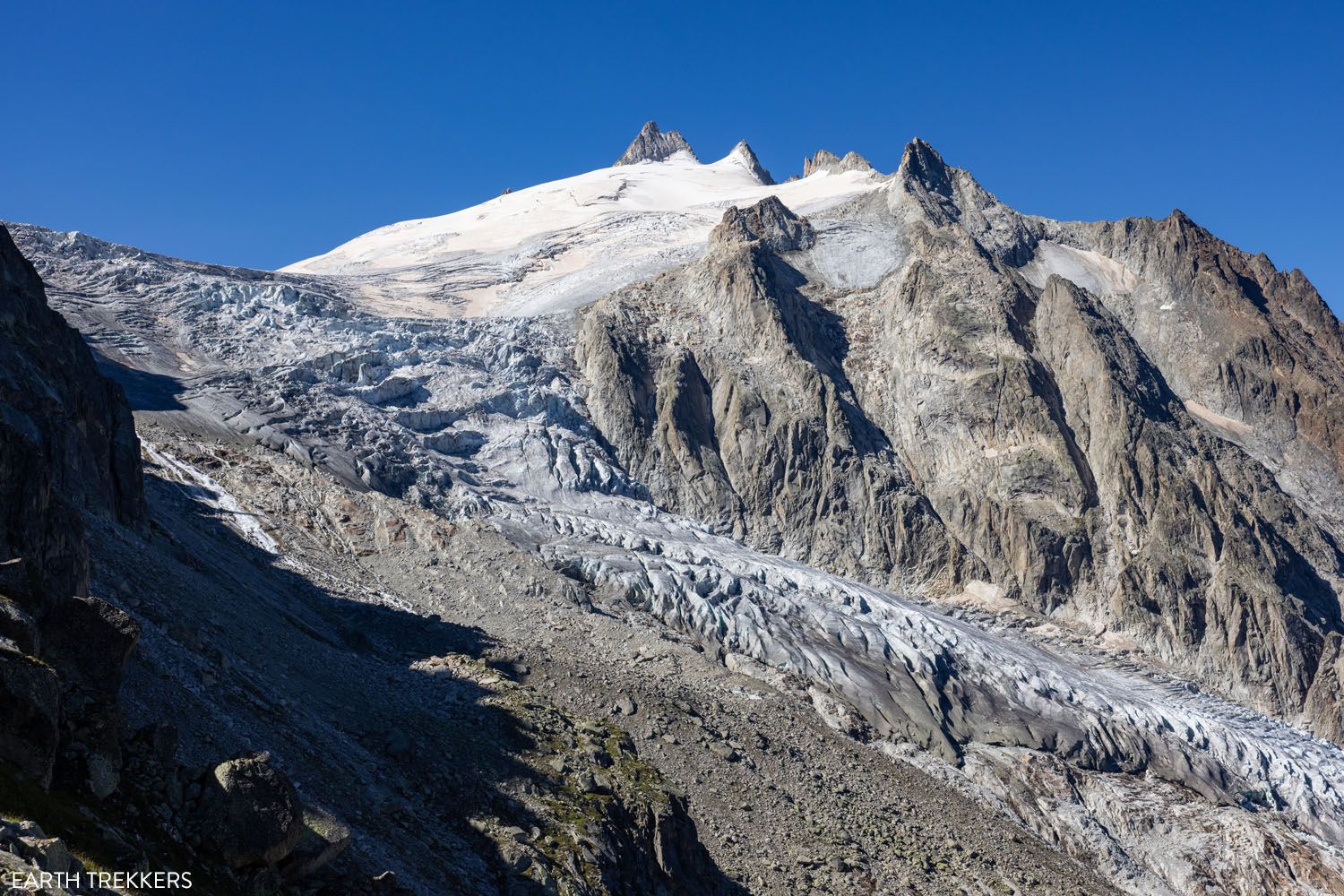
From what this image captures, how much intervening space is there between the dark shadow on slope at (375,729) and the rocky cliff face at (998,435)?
171 feet

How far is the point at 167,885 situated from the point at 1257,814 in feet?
234

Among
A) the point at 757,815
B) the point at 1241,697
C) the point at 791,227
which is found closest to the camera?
the point at 757,815

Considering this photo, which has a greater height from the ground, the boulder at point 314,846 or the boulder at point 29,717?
the boulder at point 29,717

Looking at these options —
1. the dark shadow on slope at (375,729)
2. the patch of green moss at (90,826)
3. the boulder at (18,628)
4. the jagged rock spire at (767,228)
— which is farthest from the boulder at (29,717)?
the jagged rock spire at (767,228)

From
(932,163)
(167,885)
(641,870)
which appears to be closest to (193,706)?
(167,885)

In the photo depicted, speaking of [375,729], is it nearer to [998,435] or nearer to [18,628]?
[18,628]

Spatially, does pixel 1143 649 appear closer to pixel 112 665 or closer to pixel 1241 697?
pixel 1241 697

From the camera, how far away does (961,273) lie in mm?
111875

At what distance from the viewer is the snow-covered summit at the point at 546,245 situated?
12188 centimetres

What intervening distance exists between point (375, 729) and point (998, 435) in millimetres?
78358

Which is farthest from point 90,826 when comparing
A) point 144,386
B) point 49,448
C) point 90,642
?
point 144,386

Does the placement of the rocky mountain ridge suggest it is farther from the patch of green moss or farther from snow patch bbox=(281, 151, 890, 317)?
the patch of green moss

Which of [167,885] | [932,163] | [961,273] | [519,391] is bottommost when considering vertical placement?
[167,885]

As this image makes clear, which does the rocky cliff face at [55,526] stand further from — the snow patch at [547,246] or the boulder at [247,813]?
the snow patch at [547,246]
